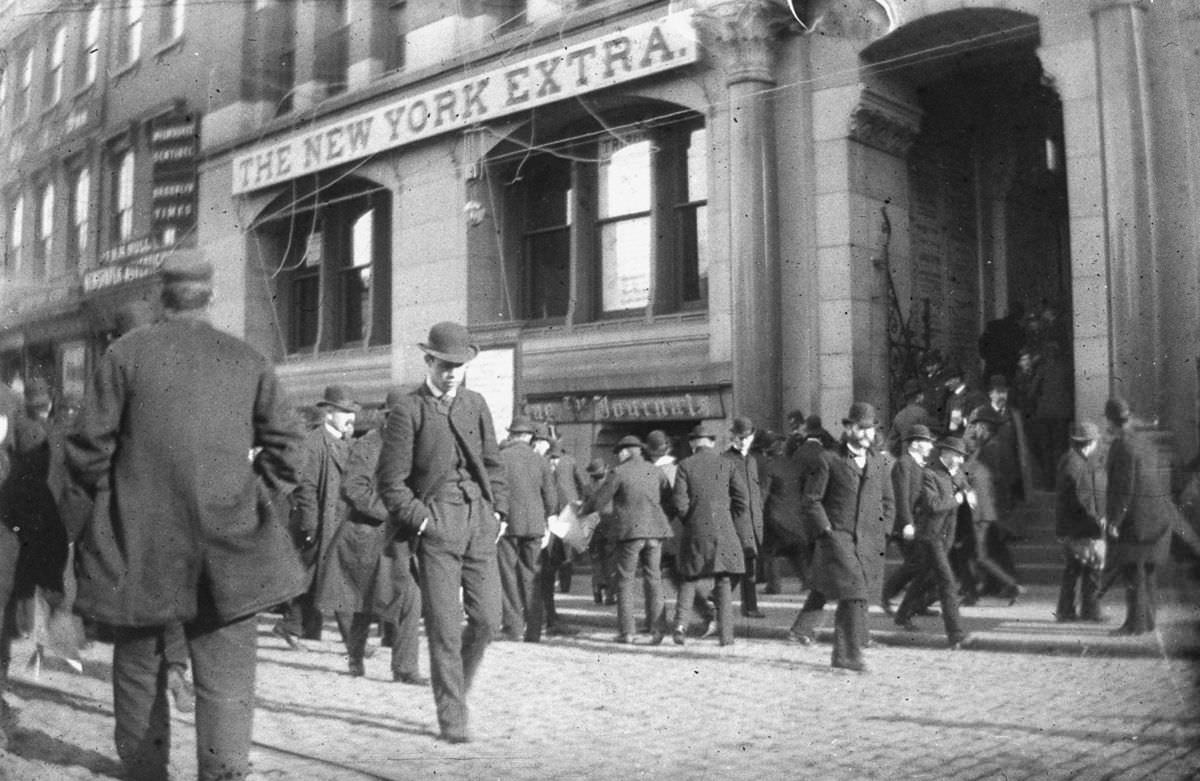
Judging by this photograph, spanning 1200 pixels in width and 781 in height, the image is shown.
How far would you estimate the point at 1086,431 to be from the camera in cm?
398

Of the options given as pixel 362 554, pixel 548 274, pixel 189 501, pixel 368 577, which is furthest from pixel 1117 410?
pixel 362 554

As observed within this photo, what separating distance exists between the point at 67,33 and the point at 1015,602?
4950 mm

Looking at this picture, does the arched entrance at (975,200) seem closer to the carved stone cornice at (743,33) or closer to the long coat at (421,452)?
the carved stone cornice at (743,33)

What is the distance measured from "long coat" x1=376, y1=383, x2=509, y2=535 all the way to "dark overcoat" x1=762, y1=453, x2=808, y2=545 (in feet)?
4.39

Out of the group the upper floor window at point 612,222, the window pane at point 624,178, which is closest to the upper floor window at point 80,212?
the upper floor window at point 612,222

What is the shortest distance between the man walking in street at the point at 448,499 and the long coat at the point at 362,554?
3.69 ft

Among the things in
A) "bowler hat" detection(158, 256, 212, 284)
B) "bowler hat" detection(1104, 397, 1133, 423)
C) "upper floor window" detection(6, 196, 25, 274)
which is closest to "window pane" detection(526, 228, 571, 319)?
"bowler hat" detection(158, 256, 212, 284)

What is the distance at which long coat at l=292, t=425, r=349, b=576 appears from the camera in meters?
7.56

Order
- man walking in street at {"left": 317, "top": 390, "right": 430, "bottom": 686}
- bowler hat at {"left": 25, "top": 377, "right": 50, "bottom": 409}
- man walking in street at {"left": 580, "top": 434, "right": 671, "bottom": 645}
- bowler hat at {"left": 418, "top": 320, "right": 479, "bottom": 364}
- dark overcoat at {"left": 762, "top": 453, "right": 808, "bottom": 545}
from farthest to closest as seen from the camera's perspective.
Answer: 1. man walking in street at {"left": 580, "top": 434, "right": 671, "bottom": 645}
2. man walking in street at {"left": 317, "top": 390, "right": 430, "bottom": 686}
3. dark overcoat at {"left": 762, "top": 453, "right": 808, "bottom": 545}
4. bowler hat at {"left": 25, "top": 377, "right": 50, "bottom": 409}
5. bowler hat at {"left": 418, "top": 320, "right": 479, "bottom": 364}

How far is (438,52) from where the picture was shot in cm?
542

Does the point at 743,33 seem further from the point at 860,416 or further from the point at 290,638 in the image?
the point at 290,638

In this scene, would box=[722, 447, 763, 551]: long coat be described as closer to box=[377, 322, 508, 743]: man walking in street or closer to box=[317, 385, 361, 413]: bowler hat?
box=[377, 322, 508, 743]: man walking in street

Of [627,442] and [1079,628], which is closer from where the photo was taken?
[1079,628]

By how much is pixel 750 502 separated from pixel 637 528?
84.3 inches
